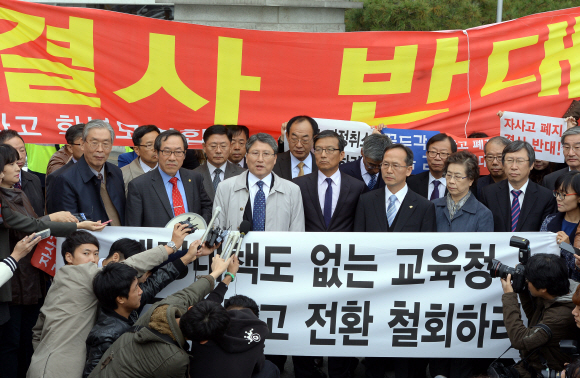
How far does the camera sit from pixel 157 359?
11.9 ft

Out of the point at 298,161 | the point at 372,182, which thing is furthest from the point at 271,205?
the point at 372,182

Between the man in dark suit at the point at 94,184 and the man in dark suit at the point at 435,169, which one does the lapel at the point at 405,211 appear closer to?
the man in dark suit at the point at 435,169

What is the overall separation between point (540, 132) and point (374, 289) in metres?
2.89

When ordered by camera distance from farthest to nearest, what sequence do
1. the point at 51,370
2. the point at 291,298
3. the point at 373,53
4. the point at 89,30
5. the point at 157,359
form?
the point at 373,53 → the point at 89,30 → the point at 291,298 → the point at 51,370 → the point at 157,359

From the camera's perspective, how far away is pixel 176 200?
549 centimetres

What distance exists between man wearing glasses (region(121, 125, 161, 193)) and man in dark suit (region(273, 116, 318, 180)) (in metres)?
1.32

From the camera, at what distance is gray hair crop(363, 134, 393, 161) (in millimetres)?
6125

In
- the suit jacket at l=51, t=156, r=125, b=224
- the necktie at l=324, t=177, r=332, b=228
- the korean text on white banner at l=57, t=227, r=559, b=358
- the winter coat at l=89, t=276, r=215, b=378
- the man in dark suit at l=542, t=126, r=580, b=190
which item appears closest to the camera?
the winter coat at l=89, t=276, r=215, b=378

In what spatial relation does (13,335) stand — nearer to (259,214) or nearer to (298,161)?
(259,214)

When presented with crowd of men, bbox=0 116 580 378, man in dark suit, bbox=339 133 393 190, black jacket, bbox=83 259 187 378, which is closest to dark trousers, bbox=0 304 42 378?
crowd of men, bbox=0 116 580 378

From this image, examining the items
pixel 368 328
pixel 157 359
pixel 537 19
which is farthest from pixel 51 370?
pixel 537 19

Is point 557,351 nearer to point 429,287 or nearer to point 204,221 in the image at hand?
point 429,287

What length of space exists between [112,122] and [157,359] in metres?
3.46

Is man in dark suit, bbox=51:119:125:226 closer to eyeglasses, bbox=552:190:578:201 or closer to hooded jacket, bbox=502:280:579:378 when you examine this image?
hooded jacket, bbox=502:280:579:378
